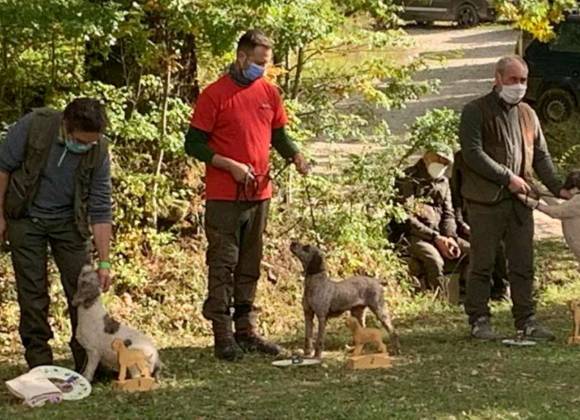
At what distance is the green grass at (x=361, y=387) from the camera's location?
21.1 ft

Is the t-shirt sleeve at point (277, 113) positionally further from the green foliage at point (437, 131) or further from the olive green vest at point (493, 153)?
the green foliage at point (437, 131)

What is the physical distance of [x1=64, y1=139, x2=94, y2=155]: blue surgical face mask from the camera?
682 cm

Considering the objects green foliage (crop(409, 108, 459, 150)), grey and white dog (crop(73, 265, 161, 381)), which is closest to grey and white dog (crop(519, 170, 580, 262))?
grey and white dog (crop(73, 265, 161, 381))

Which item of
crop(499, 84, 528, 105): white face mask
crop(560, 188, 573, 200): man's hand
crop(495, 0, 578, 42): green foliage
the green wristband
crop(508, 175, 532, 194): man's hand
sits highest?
crop(495, 0, 578, 42): green foliage

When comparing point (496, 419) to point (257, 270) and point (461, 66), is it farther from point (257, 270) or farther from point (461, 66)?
point (461, 66)

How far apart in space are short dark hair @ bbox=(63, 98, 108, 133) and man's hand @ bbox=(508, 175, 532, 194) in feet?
9.23

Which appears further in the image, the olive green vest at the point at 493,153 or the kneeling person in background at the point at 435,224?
the kneeling person in background at the point at 435,224

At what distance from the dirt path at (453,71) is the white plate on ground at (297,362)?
4392 mm

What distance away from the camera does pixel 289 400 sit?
22.0 feet

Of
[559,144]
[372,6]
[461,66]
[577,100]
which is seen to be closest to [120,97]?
[372,6]

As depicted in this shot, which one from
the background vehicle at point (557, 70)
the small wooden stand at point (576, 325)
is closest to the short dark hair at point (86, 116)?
the small wooden stand at point (576, 325)

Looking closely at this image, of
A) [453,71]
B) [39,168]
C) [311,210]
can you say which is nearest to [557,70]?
[453,71]

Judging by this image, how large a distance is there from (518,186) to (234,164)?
1.88 metres

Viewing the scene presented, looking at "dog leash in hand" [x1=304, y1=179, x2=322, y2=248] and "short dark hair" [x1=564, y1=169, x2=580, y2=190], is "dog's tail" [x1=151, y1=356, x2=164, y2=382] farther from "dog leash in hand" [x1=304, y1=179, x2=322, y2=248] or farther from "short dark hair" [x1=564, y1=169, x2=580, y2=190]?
"dog leash in hand" [x1=304, y1=179, x2=322, y2=248]
